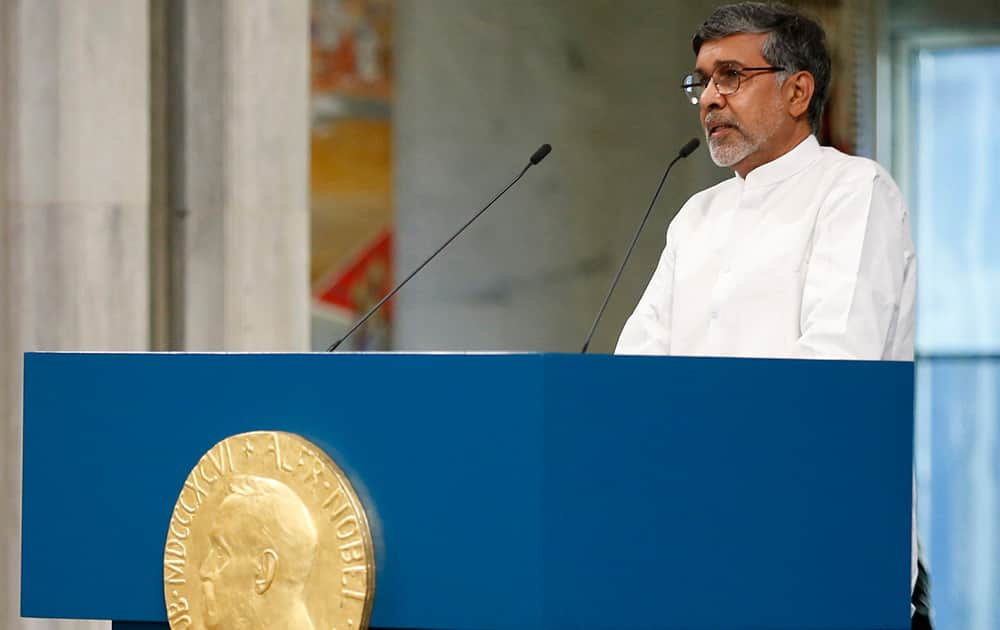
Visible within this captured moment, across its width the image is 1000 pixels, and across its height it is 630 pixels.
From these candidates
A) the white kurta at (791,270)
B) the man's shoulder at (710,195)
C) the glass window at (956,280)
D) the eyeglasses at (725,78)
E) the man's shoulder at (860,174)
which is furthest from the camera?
the glass window at (956,280)

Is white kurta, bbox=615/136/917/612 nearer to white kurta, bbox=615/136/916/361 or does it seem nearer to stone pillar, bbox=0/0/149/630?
white kurta, bbox=615/136/916/361

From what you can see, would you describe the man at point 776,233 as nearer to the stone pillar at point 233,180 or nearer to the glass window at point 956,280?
the stone pillar at point 233,180

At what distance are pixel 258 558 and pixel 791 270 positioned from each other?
1095 millimetres

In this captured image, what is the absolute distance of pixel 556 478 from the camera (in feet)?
6.91

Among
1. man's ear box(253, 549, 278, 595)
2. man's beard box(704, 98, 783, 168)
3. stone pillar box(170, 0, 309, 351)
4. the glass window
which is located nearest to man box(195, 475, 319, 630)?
man's ear box(253, 549, 278, 595)

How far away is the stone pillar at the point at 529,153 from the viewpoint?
6723mm

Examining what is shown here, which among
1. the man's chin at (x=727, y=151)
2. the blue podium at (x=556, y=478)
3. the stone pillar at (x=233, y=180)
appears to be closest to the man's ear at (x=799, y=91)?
the man's chin at (x=727, y=151)

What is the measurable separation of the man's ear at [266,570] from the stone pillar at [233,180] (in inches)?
73.4

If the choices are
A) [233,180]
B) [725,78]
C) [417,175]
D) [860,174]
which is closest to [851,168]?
[860,174]

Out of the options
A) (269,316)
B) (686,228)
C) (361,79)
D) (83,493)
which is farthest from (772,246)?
(361,79)

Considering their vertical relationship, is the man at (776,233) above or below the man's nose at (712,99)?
below

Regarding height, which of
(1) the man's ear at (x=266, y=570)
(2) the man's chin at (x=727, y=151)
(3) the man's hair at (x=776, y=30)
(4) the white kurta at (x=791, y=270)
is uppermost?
(3) the man's hair at (x=776, y=30)

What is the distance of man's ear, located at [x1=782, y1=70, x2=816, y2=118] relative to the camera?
119 inches

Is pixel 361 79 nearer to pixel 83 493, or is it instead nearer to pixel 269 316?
pixel 269 316
